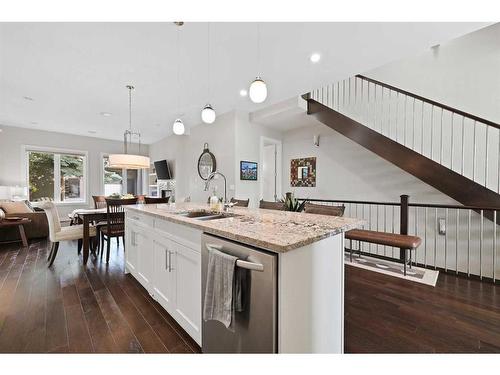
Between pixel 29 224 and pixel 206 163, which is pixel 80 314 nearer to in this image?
pixel 206 163

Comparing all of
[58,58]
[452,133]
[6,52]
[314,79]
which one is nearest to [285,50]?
[314,79]

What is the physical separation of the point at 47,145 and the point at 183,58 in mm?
6264

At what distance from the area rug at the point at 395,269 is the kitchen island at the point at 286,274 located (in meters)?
1.78

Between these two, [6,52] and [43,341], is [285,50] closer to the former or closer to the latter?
[6,52]

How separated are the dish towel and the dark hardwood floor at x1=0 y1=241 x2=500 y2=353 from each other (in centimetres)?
58

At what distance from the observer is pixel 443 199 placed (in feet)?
11.9

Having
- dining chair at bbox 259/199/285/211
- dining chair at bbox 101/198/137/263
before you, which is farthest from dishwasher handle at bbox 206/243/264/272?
dining chair at bbox 101/198/137/263

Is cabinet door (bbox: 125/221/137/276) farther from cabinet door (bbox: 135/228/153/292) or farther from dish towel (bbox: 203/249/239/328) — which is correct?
dish towel (bbox: 203/249/239/328)

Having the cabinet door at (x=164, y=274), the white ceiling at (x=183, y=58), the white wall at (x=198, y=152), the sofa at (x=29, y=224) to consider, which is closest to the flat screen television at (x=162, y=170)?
the white wall at (x=198, y=152)

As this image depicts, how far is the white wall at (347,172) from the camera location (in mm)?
3920

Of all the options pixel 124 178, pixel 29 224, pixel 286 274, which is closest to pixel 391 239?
pixel 286 274

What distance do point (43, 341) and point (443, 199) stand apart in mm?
5209

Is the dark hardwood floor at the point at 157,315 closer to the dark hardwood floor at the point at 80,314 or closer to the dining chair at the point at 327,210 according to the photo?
the dark hardwood floor at the point at 80,314

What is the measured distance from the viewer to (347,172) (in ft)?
15.2
